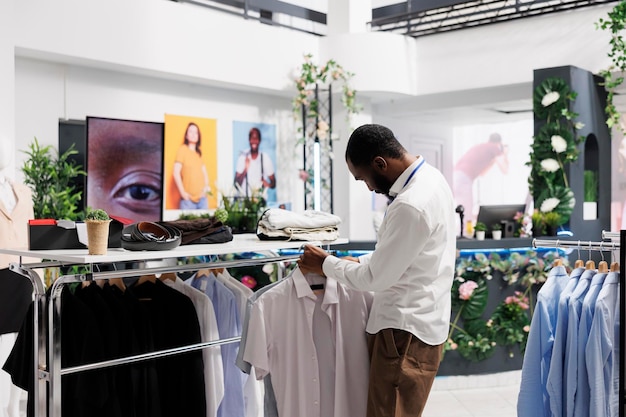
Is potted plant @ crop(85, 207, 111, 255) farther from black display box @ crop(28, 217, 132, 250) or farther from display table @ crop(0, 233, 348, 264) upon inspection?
black display box @ crop(28, 217, 132, 250)

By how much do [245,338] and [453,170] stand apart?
1034 centimetres

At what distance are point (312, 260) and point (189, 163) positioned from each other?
5.35 metres

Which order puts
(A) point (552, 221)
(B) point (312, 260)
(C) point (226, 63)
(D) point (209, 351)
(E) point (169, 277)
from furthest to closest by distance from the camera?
(C) point (226, 63), (A) point (552, 221), (E) point (169, 277), (D) point (209, 351), (B) point (312, 260)

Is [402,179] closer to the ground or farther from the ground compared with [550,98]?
closer to the ground

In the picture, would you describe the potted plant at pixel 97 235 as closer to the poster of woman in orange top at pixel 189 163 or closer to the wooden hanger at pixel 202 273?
the wooden hanger at pixel 202 273

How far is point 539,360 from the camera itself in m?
3.19

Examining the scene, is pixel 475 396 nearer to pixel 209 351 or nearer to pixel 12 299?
pixel 209 351

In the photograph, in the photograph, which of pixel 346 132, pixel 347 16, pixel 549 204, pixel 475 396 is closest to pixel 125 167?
pixel 346 132

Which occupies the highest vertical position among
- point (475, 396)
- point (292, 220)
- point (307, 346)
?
point (292, 220)

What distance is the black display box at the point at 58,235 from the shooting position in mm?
2657

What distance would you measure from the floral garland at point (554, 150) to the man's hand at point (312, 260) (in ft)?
15.2

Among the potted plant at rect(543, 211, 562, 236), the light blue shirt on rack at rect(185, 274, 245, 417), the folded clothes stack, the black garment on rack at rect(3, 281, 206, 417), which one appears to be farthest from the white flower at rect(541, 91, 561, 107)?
the black garment on rack at rect(3, 281, 206, 417)

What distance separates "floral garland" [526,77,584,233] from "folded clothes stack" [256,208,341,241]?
14.3 ft

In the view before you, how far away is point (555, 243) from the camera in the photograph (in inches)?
128
